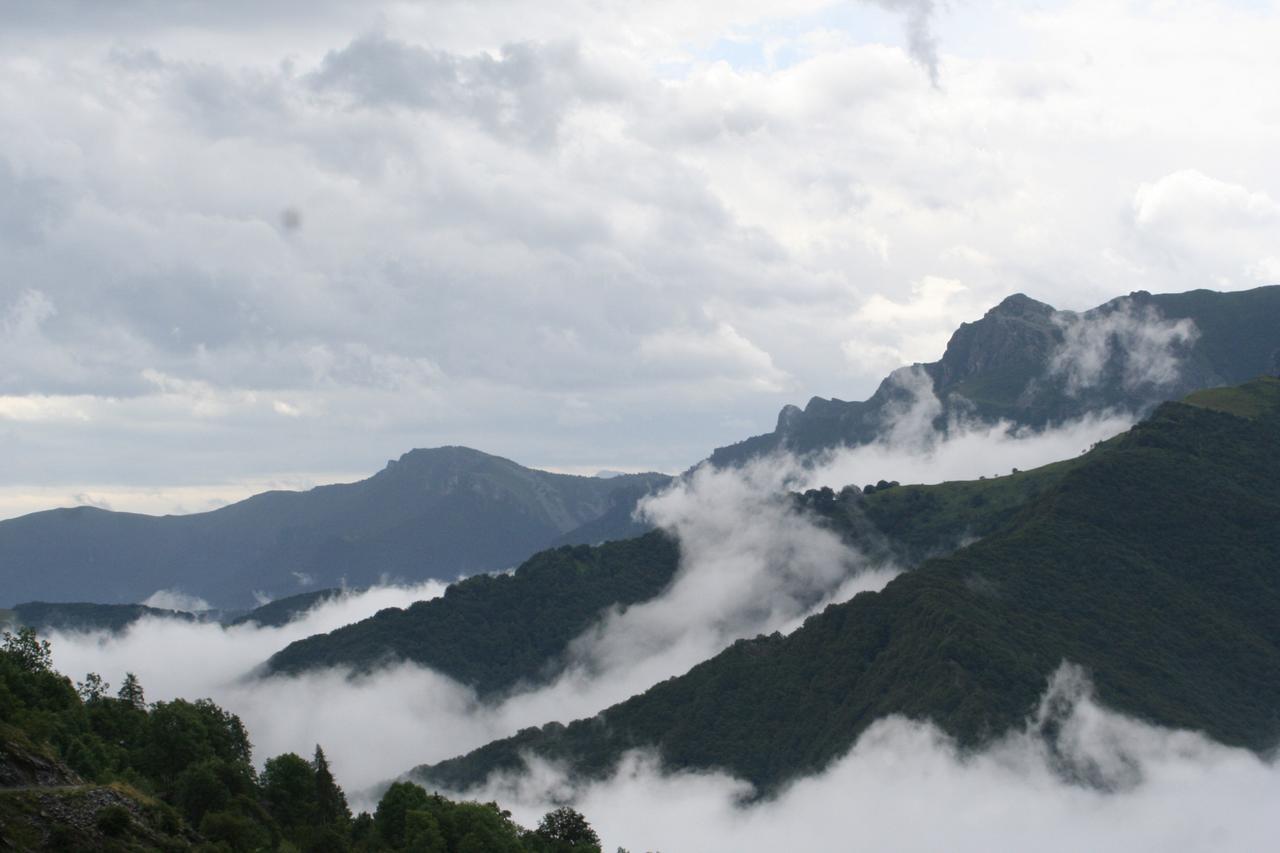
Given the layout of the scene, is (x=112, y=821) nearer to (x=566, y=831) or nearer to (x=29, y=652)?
(x=29, y=652)

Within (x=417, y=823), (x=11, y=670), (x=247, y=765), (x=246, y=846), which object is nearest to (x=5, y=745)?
(x=246, y=846)

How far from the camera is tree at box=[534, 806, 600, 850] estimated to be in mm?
186625

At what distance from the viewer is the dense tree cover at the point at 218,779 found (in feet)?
399

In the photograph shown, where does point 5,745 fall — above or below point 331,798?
above

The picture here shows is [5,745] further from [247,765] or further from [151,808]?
[247,765]

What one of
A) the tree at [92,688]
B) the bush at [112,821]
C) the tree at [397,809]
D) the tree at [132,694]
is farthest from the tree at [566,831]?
the bush at [112,821]

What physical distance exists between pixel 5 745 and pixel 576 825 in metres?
114

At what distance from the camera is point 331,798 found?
155 m

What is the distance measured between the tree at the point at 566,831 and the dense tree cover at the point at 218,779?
683 centimetres

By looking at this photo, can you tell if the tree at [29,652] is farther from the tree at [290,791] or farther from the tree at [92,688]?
the tree at [290,791]

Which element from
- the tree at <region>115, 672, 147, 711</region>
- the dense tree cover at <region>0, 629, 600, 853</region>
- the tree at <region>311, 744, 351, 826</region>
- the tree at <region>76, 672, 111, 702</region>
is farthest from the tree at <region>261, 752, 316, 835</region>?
the tree at <region>76, 672, 111, 702</region>

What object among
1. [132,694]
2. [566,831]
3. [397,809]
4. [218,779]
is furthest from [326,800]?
[132,694]

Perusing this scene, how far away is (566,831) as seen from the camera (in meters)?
191

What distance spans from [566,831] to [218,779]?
68190 mm
